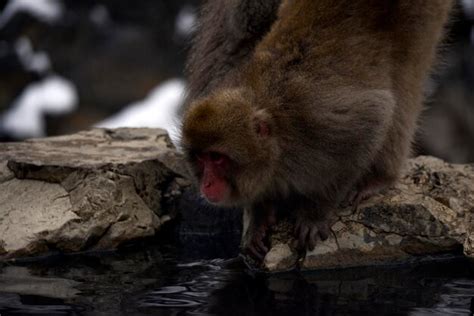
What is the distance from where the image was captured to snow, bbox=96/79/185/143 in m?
8.73

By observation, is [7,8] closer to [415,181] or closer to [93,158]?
[93,158]

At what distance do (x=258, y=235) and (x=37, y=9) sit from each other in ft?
17.7

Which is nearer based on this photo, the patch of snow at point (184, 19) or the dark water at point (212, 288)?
the dark water at point (212, 288)

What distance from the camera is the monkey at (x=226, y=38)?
5.27 m

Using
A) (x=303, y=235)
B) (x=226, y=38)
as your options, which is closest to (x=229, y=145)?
(x=303, y=235)

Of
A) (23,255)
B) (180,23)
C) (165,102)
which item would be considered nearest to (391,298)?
(23,255)

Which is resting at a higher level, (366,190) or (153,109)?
(153,109)

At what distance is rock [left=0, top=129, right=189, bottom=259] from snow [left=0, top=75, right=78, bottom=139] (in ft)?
11.1

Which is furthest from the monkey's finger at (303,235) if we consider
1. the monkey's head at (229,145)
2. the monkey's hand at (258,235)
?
the monkey's head at (229,145)

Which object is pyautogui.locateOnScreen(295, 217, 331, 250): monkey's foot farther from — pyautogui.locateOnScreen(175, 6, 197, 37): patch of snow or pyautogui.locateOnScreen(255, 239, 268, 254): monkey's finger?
pyautogui.locateOnScreen(175, 6, 197, 37): patch of snow

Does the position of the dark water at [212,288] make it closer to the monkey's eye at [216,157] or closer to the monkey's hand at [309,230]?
the monkey's hand at [309,230]

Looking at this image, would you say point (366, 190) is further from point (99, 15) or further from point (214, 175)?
point (99, 15)

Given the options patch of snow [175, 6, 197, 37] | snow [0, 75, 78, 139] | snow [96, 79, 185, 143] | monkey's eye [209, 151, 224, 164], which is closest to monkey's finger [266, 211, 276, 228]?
monkey's eye [209, 151, 224, 164]

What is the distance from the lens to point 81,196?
4.98 m
